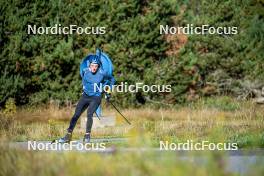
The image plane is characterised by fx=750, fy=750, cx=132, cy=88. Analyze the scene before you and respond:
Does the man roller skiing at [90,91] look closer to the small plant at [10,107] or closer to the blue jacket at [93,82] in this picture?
the blue jacket at [93,82]

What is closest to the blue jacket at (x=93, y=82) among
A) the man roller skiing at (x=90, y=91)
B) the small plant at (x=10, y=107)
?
the man roller skiing at (x=90, y=91)

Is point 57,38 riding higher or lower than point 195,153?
higher

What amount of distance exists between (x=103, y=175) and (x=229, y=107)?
91.6ft

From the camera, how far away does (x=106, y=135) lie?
766 inches

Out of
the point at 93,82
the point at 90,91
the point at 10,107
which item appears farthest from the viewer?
the point at 10,107

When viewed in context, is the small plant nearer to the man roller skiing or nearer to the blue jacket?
the man roller skiing

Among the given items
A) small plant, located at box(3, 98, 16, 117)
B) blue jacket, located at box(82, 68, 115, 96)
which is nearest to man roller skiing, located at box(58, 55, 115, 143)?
blue jacket, located at box(82, 68, 115, 96)

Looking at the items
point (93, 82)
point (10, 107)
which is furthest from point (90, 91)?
point (10, 107)

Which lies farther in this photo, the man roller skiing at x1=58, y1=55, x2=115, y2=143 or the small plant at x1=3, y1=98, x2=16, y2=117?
the small plant at x1=3, y1=98, x2=16, y2=117

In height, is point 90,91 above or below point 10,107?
above

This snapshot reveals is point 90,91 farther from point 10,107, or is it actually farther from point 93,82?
point 10,107

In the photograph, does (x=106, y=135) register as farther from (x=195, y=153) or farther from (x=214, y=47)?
(x=214, y=47)

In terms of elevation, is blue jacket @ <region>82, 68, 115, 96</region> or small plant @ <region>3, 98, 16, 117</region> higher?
blue jacket @ <region>82, 68, 115, 96</region>

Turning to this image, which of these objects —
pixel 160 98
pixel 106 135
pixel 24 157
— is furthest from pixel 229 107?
pixel 24 157
